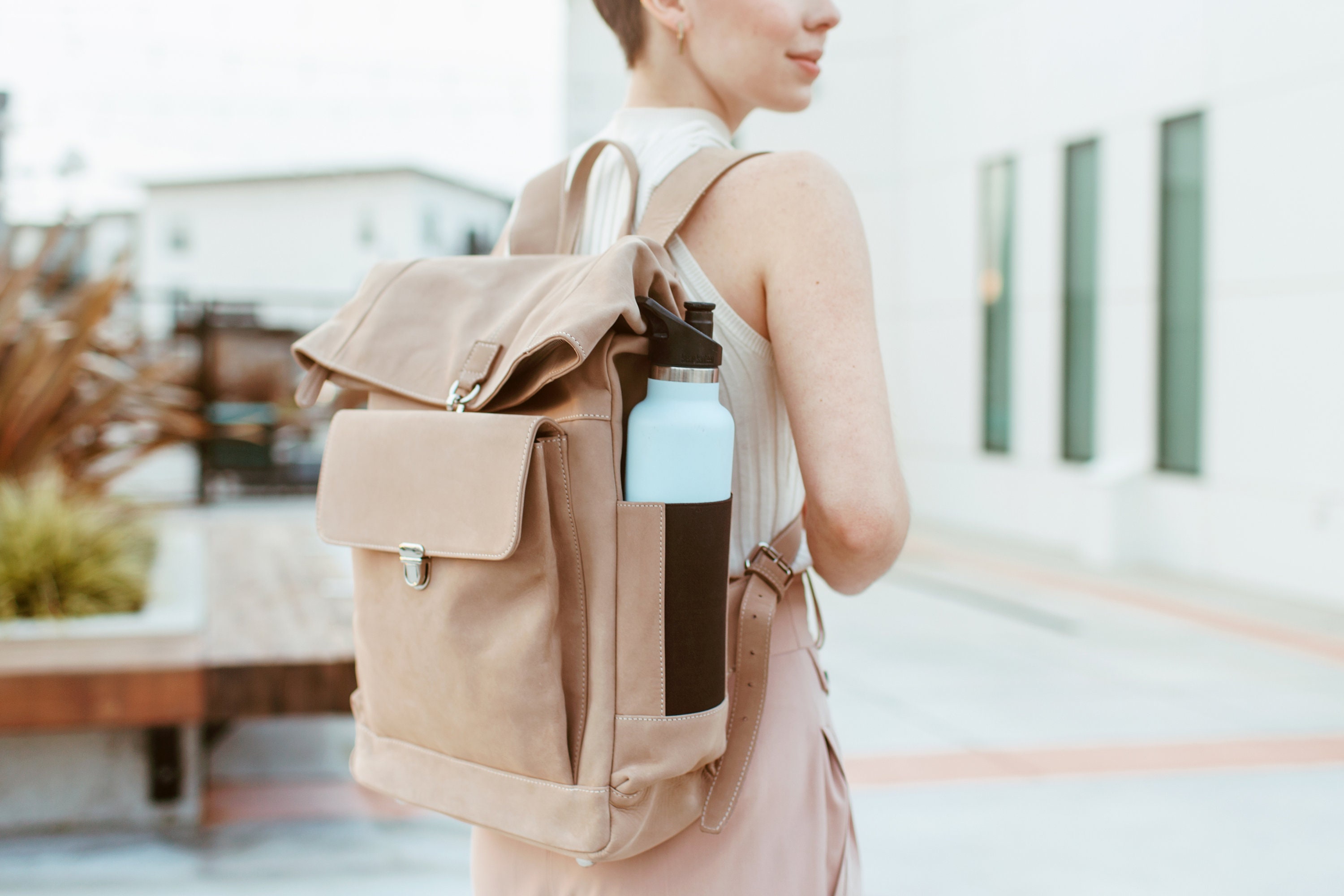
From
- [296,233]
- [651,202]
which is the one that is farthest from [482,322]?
[296,233]

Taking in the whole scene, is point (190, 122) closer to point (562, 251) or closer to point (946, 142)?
point (946, 142)

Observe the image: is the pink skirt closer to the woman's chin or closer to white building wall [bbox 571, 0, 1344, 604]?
the woman's chin

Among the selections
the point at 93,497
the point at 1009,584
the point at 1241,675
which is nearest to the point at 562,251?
the point at 93,497

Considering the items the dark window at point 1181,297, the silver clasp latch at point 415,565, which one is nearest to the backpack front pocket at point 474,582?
the silver clasp latch at point 415,565

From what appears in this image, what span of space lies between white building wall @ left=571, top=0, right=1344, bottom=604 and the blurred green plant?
6883 millimetres

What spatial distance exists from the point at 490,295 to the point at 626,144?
0.85ft

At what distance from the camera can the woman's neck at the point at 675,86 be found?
1309 millimetres

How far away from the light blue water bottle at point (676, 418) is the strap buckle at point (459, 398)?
0.51 feet

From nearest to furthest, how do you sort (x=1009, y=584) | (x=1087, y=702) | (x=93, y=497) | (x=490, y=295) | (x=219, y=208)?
1. (x=490, y=295)
2. (x=93, y=497)
3. (x=1087, y=702)
4. (x=1009, y=584)
5. (x=219, y=208)

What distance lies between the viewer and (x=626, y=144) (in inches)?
50.9

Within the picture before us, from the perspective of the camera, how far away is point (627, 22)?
4.32 feet

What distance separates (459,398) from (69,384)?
171 inches

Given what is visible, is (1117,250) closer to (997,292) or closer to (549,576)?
(997,292)

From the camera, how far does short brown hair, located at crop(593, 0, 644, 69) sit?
4.28ft
